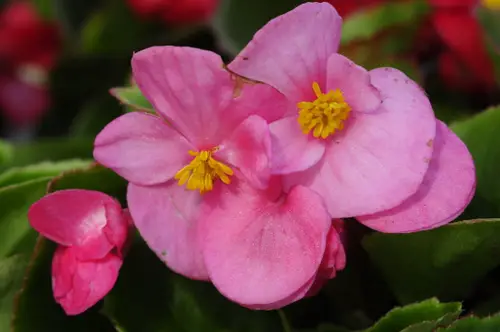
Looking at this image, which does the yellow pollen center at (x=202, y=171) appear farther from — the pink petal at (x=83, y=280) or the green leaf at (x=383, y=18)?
the green leaf at (x=383, y=18)

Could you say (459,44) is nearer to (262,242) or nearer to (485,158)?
(485,158)

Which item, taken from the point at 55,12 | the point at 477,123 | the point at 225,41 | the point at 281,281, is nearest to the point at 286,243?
the point at 281,281

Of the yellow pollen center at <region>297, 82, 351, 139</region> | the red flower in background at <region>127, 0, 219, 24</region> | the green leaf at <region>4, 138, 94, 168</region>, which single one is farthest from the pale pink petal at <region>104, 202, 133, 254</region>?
the red flower in background at <region>127, 0, 219, 24</region>

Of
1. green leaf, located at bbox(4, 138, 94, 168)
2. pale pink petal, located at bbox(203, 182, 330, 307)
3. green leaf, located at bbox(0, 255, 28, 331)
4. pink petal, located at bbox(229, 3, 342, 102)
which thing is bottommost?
green leaf, located at bbox(4, 138, 94, 168)

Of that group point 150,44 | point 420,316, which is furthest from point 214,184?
point 150,44

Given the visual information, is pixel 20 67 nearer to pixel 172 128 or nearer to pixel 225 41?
pixel 225 41

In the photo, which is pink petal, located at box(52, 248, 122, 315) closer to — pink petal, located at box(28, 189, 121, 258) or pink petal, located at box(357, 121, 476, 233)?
pink petal, located at box(28, 189, 121, 258)
